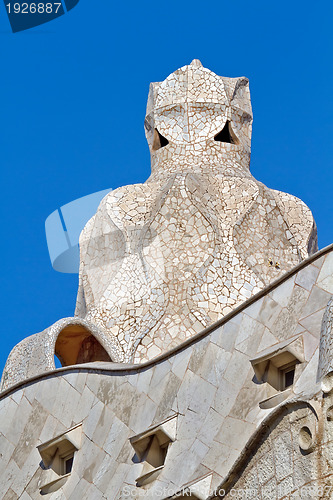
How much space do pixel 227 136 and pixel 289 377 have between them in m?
6.50

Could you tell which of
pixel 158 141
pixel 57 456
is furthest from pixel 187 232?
pixel 57 456


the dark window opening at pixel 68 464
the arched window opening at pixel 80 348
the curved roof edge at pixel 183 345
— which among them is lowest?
the dark window opening at pixel 68 464

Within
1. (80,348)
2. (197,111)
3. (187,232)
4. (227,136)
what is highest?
(197,111)

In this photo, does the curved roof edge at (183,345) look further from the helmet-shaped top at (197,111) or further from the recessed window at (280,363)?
the helmet-shaped top at (197,111)

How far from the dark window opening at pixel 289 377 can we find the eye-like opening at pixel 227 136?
20.8 feet

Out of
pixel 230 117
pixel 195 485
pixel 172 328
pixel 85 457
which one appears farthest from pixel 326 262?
pixel 230 117

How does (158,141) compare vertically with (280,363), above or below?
above

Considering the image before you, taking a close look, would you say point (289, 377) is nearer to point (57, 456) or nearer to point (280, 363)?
point (280, 363)

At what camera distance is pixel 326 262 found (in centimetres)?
856

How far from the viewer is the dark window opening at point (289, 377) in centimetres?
847

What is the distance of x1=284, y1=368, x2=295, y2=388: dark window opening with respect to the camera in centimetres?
847

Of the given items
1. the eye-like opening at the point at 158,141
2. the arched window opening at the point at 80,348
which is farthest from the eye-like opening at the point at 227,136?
the arched window opening at the point at 80,348

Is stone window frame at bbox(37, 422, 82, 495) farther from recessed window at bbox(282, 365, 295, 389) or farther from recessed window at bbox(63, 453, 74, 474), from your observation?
recessed window at bbox(282, 365, 295, 389)

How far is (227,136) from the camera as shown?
14.7 metres
